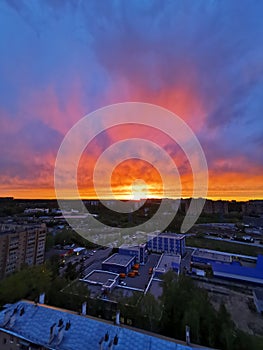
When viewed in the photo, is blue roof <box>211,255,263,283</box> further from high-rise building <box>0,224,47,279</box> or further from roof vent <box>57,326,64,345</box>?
high-rise building <box>0,224,47,279</box>

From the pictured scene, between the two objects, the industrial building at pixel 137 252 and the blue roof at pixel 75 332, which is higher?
the blue roof at pixel 75 332

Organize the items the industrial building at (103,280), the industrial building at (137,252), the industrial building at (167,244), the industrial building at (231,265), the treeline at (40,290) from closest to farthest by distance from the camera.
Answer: the treeline at (40,290)
the industrial building at (103,280)
the industrial building at (231,265)
the industrial building at (137,252)
the industrial building at (167,244)

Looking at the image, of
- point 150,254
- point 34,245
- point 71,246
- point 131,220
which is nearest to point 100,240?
point 71,246

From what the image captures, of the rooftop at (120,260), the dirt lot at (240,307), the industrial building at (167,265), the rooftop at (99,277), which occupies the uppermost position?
the industrial building at (167,265)

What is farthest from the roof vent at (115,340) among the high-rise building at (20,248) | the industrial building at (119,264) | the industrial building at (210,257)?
the industrial building at (210,257)

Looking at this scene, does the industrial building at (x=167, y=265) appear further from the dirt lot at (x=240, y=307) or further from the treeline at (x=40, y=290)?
the treeline at (x=40, y=290)

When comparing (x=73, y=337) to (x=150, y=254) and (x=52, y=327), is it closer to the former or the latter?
(x=52, y=327)
